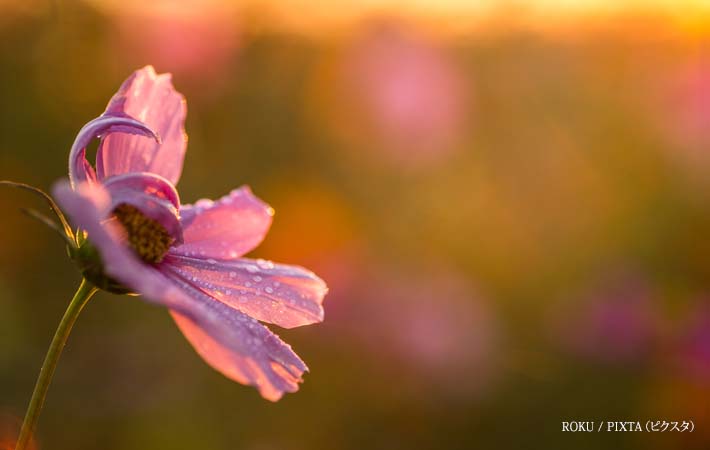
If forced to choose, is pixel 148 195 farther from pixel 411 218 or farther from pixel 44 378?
pixel 411 218

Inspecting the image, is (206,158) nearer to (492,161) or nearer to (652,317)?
(492,161)

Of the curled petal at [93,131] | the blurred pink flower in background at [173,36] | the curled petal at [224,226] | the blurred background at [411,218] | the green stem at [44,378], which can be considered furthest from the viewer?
the blurred pink flower in background at [173,36]

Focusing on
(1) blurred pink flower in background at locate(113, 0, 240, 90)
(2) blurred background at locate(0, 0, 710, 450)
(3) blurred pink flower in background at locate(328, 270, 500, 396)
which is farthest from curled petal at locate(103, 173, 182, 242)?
(1) blurred pink flower in background at locate(113, 0, 240, 90)

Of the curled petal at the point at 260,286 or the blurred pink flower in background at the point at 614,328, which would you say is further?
the blurred pink flower in background at the point at 614,328

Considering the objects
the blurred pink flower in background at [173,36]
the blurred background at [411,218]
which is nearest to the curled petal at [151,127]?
the blurred background at [411,218]

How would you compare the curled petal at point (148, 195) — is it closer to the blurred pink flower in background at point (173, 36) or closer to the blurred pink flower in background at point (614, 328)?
the blurred pink flower in background at point (614, 328)

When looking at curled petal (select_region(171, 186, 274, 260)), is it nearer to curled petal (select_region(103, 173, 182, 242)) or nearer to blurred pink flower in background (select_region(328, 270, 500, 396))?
Result: curled petal (select_region(103, 173, 182, 242))
